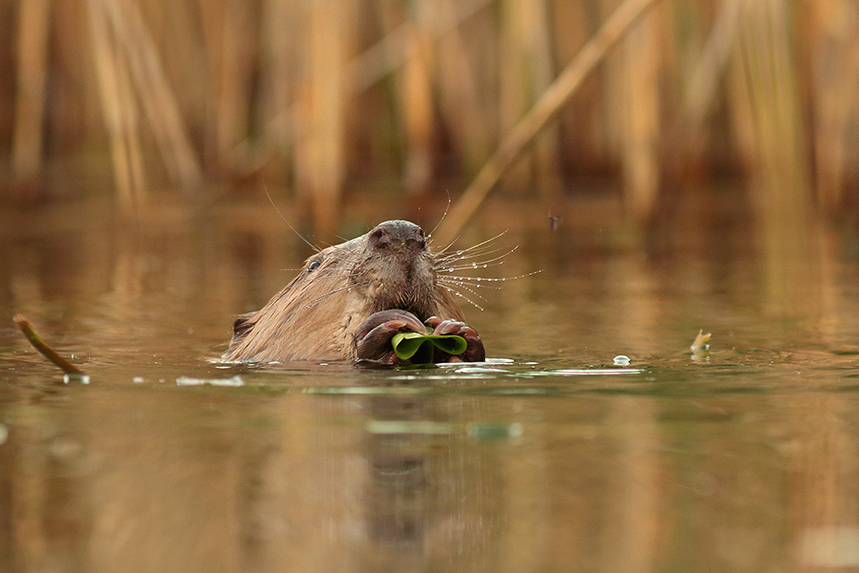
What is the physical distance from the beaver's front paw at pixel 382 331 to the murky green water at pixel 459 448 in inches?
4.1

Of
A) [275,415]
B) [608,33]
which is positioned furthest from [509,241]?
[275,415]

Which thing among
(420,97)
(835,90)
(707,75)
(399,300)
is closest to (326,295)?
(399,300)

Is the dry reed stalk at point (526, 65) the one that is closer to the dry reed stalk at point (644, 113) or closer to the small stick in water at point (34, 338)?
the dry reed stalk at point (644, 113)

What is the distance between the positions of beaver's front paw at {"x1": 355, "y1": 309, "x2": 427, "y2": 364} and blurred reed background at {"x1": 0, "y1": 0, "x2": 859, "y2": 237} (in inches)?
56.4

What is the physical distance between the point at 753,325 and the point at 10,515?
10.6 ft

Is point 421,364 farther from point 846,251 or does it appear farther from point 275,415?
point 846,251

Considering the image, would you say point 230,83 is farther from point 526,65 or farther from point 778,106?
point 778,106

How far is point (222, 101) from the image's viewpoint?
34.8ft

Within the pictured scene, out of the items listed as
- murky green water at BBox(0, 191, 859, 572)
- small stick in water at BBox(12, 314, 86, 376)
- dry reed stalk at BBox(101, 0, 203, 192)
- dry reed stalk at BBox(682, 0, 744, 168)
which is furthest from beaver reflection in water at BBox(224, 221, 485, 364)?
dry reed stalk at BBox(682, 0, 744, 168)

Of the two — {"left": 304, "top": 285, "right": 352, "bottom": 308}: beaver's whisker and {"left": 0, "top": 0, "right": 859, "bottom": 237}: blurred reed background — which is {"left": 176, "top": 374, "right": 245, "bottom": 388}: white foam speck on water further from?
{"left": 0, "top": 0, "right": 859, "bottom": 237}: blurred reed background

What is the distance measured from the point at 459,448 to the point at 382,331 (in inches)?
44.1

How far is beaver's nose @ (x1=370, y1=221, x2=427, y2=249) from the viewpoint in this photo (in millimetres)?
3602

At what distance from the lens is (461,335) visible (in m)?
3.54

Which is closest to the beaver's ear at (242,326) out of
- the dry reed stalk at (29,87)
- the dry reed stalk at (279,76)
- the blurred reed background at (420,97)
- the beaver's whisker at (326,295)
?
the beaver's whisker at (326,295)
